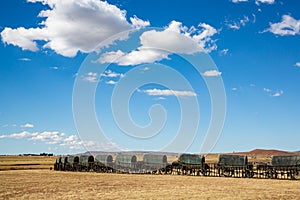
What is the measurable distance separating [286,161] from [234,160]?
20.0 ft

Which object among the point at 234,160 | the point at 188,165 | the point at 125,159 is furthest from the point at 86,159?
the point at 234,160

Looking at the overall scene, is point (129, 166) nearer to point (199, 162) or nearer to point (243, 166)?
point (199, 162)

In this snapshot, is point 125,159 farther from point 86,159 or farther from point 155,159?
point 86,159

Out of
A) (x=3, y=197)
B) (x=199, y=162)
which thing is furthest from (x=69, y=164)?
(x=3, y=197)

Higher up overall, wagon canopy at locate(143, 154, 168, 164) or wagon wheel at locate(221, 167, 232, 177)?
wagon canopy at locate(143, 154, 168, 164)

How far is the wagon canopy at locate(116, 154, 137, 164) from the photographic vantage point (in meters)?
54.0

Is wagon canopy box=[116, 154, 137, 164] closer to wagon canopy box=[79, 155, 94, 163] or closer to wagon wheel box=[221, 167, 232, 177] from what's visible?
wagon canopy box=[79, 155, 94, 163]

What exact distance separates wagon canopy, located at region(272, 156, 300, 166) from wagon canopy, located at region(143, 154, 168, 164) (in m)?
15.2

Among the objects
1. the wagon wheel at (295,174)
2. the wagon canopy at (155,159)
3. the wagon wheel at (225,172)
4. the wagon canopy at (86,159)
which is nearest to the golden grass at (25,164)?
the wagon canopy at (86,159)

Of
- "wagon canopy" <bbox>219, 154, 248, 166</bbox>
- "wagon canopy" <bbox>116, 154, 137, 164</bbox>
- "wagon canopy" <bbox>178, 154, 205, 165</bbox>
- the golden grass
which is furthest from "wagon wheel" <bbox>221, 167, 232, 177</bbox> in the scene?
the golden grass

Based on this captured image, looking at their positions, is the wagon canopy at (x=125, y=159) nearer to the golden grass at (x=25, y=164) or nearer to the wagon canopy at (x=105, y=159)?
the wagon canopy at (x=105, y=159)

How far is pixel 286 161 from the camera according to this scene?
4041 centimetres

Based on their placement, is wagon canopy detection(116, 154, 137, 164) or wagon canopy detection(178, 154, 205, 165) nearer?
wagon canopy detection(178, 154, 205, 165)

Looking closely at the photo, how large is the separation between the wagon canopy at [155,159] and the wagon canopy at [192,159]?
94.2 inches
